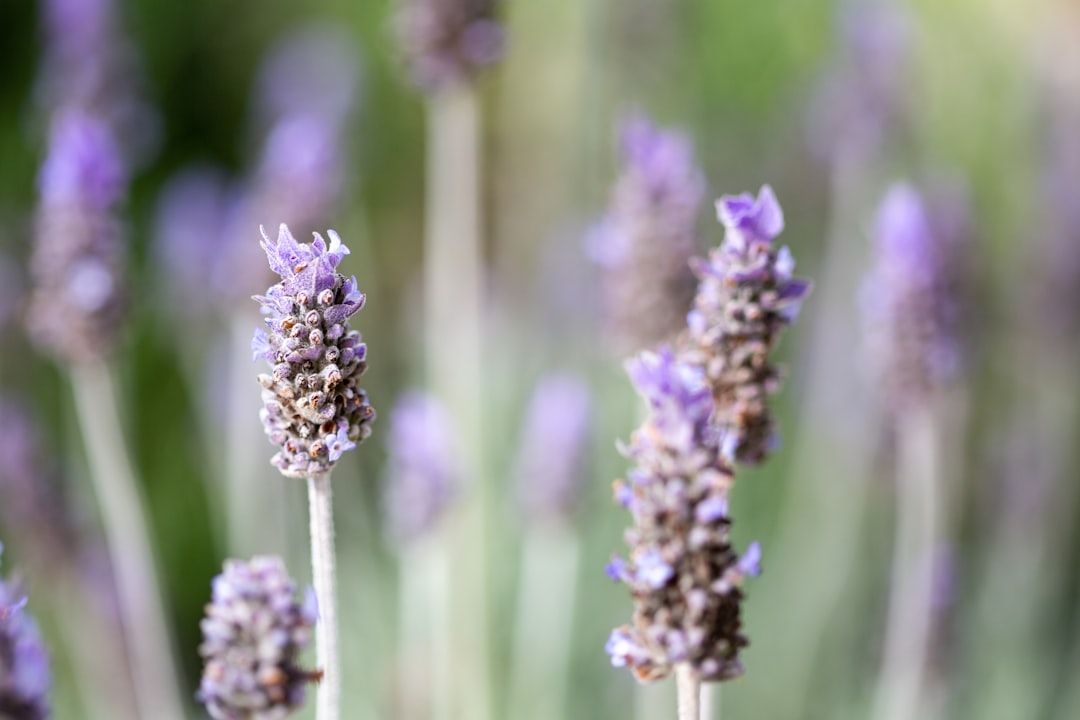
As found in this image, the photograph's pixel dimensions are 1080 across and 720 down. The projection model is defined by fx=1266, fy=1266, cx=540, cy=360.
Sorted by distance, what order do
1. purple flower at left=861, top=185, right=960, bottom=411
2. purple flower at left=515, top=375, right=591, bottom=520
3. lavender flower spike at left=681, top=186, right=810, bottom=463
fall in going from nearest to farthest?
lavender flower spike at left=681, top=186, right=810, bottom=463, purple flower at left=861, top=185, right=960, bottom=411, purple flower at left=515, top=375, right=591, bottom=520

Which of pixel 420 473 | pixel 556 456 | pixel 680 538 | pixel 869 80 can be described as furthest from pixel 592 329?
pixel 680 538

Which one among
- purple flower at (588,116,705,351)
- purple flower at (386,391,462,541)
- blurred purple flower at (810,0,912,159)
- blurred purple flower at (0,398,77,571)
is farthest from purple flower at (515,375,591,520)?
blurred purple flower at (810,0,912,159)

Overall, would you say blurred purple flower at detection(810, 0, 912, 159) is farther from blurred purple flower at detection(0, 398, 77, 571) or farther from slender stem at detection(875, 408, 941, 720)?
blurred purple flower at detection(0, 398, 77, 571)

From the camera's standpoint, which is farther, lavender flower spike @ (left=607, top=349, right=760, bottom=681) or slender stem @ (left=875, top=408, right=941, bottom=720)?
slender stem @ (left=875, top=408, right=941, bottom=720)

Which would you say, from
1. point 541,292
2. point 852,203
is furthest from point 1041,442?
point 541,292

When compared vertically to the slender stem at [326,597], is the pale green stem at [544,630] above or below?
above

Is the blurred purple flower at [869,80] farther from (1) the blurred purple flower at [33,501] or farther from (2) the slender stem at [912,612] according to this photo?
(1) the blurred purple flower at [33,501]

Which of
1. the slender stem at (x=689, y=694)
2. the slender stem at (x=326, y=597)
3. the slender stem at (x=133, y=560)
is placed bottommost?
the slender stem at (x=689, y=694)

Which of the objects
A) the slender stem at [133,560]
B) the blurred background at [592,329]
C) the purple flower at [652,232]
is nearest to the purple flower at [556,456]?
the blurred background at [592,329]
